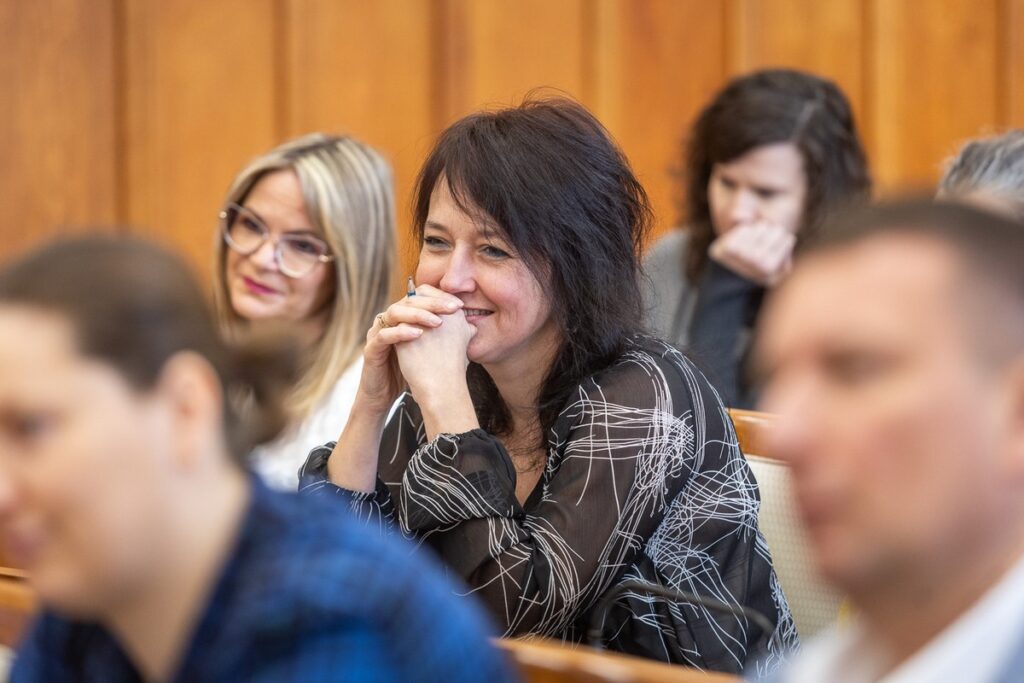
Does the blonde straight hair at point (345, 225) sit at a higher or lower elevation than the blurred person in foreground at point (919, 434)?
lower

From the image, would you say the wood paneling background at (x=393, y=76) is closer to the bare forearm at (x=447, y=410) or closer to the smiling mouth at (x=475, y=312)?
the smiling mouth at (x=475, y=312)

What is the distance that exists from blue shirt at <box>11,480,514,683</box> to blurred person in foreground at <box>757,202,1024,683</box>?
0.24m

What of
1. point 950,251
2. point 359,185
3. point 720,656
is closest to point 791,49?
point 359,185

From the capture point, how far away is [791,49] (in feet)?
12.6

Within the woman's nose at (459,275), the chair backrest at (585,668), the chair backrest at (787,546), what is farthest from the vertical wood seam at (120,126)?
the chair backrest at (585,668)

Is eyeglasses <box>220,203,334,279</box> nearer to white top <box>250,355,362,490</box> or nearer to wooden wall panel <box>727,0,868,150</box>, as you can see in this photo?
white top <box>250,355,362,490</box>

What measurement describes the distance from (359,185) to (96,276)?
180 cm

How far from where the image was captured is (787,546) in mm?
1853

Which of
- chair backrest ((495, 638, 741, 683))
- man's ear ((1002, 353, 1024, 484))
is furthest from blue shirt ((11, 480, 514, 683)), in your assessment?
man's ear ((1002, 353, 1024, 484))

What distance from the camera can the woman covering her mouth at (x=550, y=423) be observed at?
163 centimetres

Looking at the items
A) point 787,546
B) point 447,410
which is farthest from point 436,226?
point 787,546

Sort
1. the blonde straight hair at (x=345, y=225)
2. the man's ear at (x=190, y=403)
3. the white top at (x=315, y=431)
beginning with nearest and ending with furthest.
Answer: the man's ear at (x=190, y=403), the white top at (x=315, y=431), the blonde straight hair at (x=345, y=225)

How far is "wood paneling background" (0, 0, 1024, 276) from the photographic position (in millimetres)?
3484

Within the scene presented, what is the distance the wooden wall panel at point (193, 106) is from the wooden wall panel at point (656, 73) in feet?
3.13
